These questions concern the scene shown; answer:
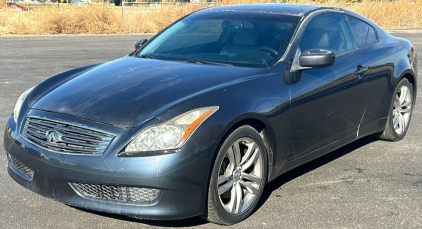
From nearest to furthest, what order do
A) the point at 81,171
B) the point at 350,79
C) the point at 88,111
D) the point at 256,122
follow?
the point at 81,171 → the point at 88,111 → the point at 256,122 → the point at 350,79

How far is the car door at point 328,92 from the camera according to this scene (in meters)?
4.55

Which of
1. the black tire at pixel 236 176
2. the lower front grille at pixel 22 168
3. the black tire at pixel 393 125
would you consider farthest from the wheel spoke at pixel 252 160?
the black tire at pixel 393 125

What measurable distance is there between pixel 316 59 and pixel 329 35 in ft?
2.89

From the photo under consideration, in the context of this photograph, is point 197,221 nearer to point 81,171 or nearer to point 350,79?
point 81,171

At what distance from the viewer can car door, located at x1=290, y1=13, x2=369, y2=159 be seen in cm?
455

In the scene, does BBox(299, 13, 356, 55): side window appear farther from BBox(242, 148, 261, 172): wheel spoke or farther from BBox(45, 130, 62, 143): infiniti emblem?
BBox(45, 130, 62, 143): infiniti emblem

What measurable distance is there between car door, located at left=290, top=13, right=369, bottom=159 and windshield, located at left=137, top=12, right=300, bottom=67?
27 cm

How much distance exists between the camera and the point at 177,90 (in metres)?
4.00

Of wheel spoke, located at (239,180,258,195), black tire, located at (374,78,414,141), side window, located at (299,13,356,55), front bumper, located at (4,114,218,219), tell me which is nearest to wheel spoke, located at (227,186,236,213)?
wheel spoke, located at (239,180,258,195)

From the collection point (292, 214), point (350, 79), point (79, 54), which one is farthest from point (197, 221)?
point (79, 54)

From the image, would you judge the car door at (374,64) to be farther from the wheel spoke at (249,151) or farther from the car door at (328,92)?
the wheel spoke at (249,151)

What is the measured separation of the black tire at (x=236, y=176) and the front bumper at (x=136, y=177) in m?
0.12

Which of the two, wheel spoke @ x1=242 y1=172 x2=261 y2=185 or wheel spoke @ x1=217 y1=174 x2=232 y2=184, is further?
wheel spoke @ x1=242 y1=172 x2=261 y2=185

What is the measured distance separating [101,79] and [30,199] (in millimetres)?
1171
